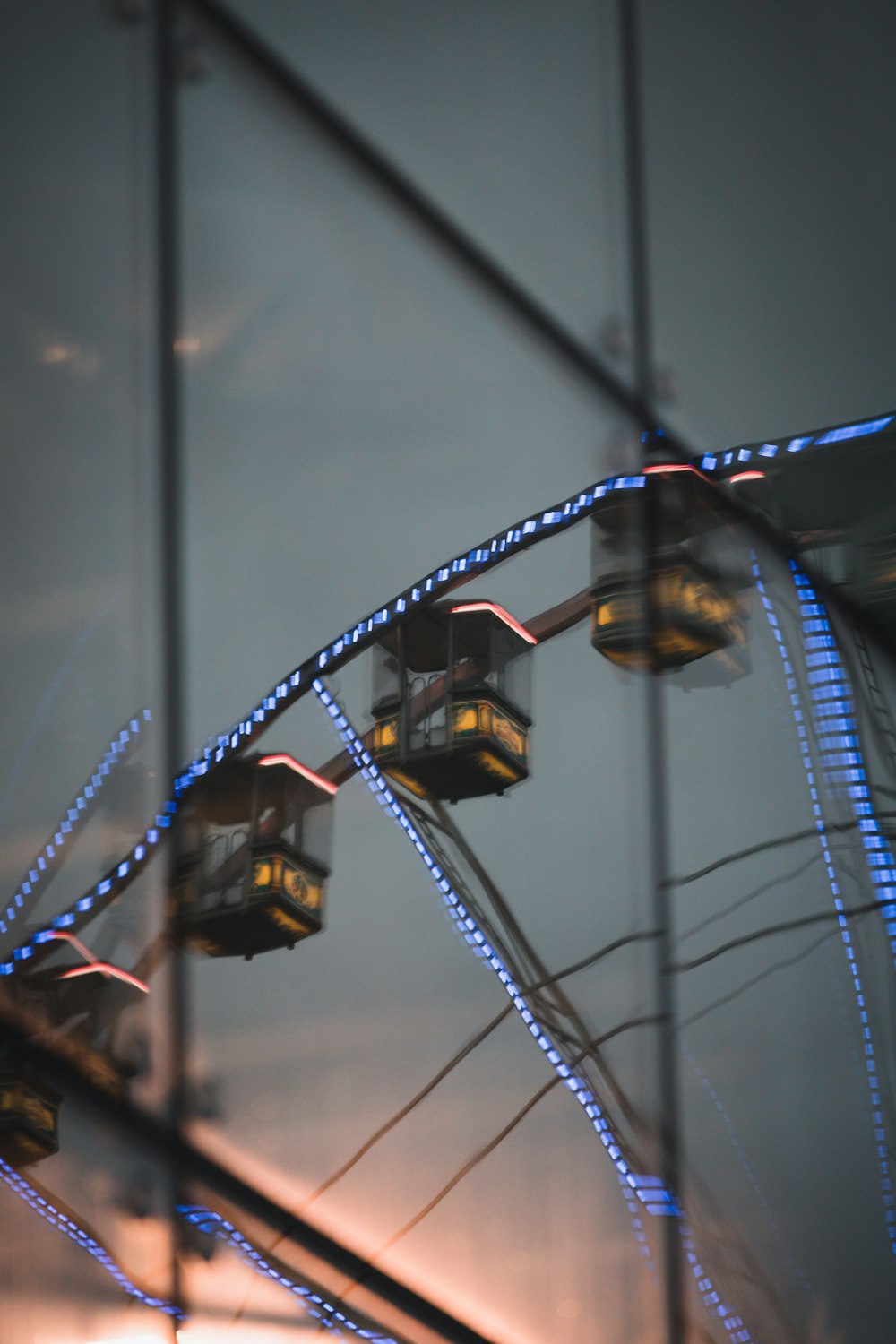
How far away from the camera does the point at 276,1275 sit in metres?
3.57

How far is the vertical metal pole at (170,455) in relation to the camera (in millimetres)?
3527

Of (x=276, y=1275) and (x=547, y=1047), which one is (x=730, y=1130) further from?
(x=276, y=1275)

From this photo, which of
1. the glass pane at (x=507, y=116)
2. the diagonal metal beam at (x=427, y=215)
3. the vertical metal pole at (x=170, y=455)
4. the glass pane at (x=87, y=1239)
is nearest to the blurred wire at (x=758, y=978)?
the diagonal metal beam at (x=427, y=215)

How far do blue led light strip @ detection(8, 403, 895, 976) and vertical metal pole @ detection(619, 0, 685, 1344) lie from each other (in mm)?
333

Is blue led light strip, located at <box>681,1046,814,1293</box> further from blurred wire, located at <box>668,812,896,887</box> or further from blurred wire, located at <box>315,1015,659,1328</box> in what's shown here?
blurred wire, located at <box>668,812,896,887</box>

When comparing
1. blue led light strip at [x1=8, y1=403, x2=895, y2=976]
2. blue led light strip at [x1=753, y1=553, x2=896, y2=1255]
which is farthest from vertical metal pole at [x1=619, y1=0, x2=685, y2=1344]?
blue led light strip at [x1=753, y1=553, x2=896, y2=1255]

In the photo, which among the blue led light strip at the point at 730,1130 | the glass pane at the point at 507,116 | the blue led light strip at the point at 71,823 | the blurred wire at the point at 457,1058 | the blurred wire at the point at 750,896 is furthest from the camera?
the blurred wire at the point at 750,896

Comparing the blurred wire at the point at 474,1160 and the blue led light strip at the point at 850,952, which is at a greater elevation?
the blue led light strip at the point at 850,952

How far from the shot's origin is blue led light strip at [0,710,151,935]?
10.7ft

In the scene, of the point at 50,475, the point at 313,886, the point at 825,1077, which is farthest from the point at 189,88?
the point at 825,1077

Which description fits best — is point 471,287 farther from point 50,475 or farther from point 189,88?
point 50,475

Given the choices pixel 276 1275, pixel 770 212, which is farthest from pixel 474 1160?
pixel 770 212

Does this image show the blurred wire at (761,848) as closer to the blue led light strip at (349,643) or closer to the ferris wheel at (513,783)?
the ferris wheel at (513,783)

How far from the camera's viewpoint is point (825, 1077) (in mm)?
5043
